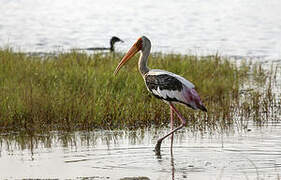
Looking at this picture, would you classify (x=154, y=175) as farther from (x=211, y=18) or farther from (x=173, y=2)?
(x=173, y=2)

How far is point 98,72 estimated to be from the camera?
12.4 m

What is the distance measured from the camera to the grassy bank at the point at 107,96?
32.3ft

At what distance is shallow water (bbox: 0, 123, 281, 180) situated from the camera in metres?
7.43

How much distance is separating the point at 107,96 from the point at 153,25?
16.7 meters

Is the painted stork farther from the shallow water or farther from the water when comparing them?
the water

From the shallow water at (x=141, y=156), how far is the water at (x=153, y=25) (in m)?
7.75

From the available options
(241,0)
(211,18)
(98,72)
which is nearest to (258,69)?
(98,72)

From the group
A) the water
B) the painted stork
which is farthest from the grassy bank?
the water

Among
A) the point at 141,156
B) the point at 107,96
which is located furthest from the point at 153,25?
the point at 141,156

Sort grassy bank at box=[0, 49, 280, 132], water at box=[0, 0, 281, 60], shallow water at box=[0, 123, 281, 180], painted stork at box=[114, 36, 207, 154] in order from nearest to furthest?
shallow water at box=[0, 123, 281, 180], painted stork at box=[114, 36, 207, 154], grassy bank at box=[0, 49, 280, 132], water at box=[0, 0, 281, 60]

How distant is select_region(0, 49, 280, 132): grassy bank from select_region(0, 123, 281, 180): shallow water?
44 centimetres

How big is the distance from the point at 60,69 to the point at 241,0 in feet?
76.5

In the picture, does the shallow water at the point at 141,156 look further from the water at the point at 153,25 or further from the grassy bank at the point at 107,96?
the water at the point at 153,25

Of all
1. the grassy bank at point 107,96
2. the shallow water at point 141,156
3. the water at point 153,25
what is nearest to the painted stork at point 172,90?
the shallow water at point 141,156
